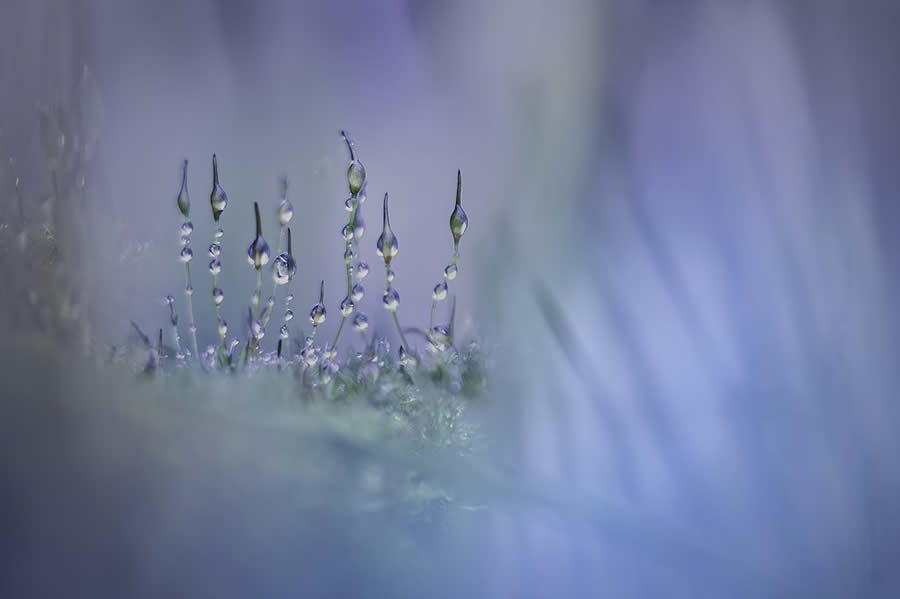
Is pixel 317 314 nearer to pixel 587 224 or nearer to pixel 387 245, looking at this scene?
pixel 387 245

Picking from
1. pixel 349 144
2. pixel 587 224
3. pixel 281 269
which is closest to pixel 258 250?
pixel 281 269

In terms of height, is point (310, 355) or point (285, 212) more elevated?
point (285, 212)

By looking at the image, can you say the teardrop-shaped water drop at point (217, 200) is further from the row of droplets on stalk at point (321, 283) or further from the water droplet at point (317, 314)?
the water droplet at point (317, 314)

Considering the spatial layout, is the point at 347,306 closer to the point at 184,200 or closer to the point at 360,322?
the point at 360,322

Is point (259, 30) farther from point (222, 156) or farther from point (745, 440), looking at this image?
point (745, 440)
